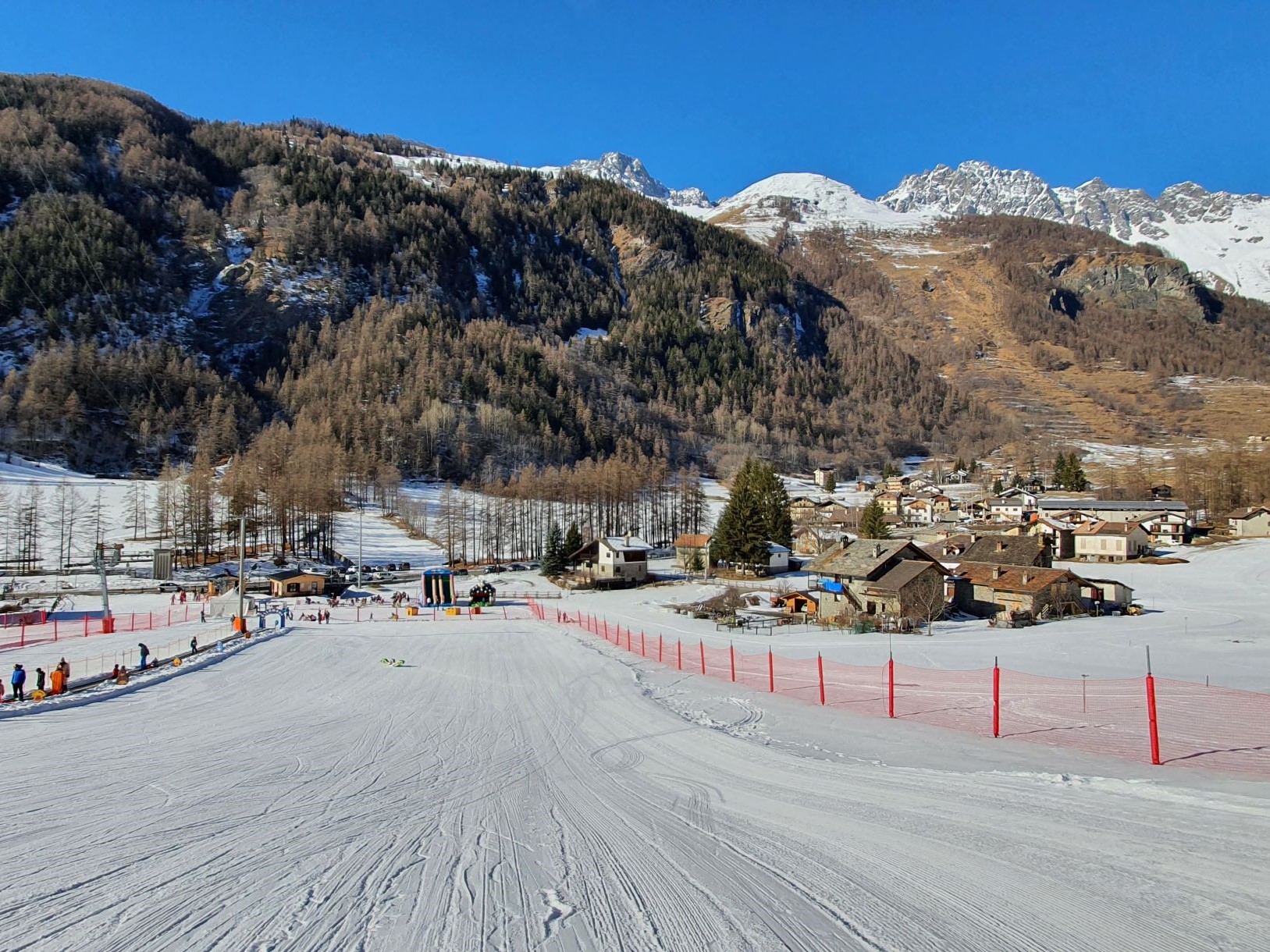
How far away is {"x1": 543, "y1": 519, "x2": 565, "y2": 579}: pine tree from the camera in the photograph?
63875mm

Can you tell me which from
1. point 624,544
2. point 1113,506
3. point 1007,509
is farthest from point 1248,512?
point 624,544

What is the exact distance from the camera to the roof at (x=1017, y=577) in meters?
37.7

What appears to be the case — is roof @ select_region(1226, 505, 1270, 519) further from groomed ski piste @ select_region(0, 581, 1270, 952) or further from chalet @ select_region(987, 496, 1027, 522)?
groomed ski piste @ select_region(0, 581, 1270, 952)

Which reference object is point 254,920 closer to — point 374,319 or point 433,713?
point 433,713

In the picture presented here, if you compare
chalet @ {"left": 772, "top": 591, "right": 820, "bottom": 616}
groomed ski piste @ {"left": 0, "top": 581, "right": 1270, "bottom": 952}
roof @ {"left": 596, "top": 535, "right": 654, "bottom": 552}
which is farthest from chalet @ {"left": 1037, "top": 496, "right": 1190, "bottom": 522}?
groomed ski piste @ {"left": 0, "top": 581, "right": 1270, "bottom": 952}

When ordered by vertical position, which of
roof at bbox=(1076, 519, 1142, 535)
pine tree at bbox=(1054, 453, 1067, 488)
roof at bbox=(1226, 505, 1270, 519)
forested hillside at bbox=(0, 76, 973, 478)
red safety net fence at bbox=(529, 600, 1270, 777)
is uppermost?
forested hillside at bbox=(0, 76, 973, 478)

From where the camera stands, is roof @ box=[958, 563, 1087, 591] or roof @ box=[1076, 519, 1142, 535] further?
roof @ box=[1076, 519, 1142, 535]

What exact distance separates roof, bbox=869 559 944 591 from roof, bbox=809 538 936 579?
0.87 meters

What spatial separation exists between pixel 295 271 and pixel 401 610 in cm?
15311

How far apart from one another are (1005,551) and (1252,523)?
49.6 m

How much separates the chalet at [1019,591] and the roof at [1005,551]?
1.11m

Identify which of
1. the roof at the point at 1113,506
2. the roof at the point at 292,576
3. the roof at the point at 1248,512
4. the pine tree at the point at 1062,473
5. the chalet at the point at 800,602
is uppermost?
the pine tree at the point at 1062,473

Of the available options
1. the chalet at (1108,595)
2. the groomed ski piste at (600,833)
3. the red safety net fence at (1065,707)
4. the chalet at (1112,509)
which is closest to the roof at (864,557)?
the chalet at (1108,595)

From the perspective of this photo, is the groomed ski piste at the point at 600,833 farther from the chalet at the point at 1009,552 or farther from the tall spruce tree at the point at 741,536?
the tall spruce tree at the point at 741,536
